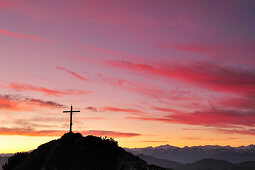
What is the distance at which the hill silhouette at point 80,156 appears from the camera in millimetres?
50975

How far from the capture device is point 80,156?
52.6 metres

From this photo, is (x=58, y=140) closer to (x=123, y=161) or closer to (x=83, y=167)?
(x=83, y=167)

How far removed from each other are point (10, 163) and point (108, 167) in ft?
70.2

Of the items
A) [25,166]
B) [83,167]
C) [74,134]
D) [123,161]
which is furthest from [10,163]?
[123,161]

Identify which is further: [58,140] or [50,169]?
[58,140]

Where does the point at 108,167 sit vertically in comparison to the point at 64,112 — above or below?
below

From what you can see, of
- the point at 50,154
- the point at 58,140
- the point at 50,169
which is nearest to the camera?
the point at 50,169

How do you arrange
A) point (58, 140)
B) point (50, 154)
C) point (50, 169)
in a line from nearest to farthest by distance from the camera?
point (50, 169) → point (50, 154) → point (58, 140)

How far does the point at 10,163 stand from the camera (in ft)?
199

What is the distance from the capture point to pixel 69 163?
5112 cm

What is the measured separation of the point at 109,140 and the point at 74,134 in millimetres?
6629

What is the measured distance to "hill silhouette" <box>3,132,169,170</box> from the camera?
50975mm

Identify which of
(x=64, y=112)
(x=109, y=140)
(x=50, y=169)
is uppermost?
(x=64, y=112)

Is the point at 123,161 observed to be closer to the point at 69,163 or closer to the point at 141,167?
the point at 141,167
